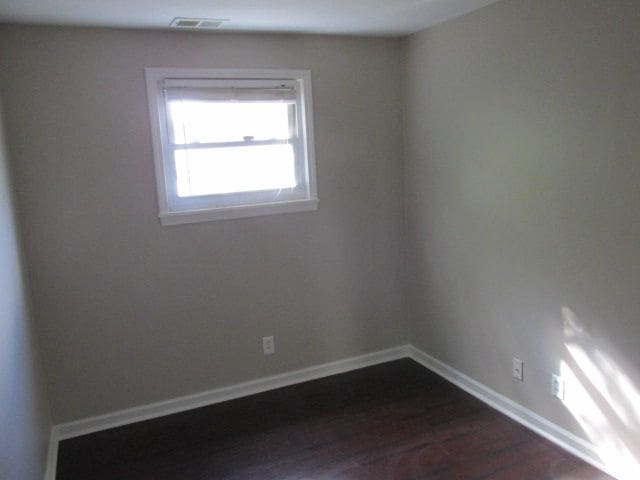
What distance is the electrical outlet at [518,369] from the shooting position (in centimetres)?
271

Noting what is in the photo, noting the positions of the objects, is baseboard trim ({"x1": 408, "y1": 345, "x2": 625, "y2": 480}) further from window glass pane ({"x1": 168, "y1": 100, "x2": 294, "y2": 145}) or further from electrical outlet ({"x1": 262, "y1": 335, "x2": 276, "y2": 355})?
window glass pane ({"x1": 168, "y1": 100, "x2": 294, "y2": 145})

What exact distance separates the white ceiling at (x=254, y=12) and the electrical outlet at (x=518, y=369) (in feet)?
6.22

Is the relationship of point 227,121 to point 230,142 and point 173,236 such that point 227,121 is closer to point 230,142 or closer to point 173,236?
point 230,142

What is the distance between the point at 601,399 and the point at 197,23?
271 centimetres

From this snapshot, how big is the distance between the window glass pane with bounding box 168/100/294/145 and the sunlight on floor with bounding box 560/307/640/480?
6.41 feet

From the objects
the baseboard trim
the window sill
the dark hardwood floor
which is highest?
the window sill

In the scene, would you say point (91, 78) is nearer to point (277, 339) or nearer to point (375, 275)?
point (277, 339)

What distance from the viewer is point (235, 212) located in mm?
3043

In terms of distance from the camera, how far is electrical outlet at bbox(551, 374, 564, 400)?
247 cm

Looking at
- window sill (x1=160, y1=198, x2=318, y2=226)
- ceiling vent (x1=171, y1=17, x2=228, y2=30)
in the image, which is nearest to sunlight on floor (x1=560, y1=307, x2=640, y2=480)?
window sill (x1=160, y1=198, x2=318, y2=226)

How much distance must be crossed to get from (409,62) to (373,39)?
11.0 inches

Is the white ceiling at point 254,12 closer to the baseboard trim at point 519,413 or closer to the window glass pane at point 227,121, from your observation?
the window glass pane at point 227,121

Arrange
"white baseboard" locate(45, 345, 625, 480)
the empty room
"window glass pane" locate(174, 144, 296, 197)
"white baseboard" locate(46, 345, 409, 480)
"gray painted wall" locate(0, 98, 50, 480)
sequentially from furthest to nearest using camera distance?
"window glass pane" locate(174, 144, 296, 197)
"white baseboard" locate(46, 345, 409, 480)
"white baseboard" locate(45, 345, 625, 480)
the empty room
"gray painted wall" locate(0, 98, 50, 480)

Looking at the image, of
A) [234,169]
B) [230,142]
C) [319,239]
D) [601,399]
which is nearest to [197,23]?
[230,142]
